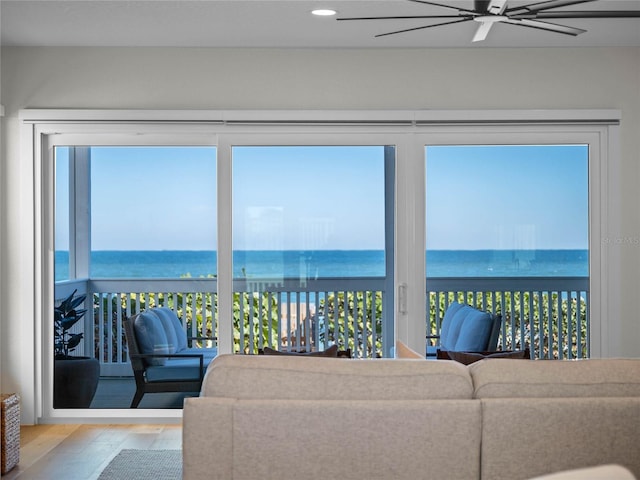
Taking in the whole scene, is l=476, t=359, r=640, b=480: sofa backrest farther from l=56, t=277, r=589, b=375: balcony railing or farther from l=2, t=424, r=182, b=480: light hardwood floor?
l=56, t=277, r=589, b=375: balcony railing

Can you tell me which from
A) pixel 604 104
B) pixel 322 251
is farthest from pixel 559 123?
pixel 322 251

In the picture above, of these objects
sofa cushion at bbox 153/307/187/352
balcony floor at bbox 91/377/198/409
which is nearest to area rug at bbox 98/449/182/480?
balcony floor at bbox 91/377/198/409

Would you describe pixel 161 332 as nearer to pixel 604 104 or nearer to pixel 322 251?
pixel 322 251

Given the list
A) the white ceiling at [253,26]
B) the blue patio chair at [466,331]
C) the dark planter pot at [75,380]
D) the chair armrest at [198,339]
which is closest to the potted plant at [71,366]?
the dark planter pot at [75,380]

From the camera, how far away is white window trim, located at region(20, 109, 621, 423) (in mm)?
5004

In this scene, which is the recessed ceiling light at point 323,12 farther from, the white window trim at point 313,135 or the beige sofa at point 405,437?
the beige sofa at point 405,437

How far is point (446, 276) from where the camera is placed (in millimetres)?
5148

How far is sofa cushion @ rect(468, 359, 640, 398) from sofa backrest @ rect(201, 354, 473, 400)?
0.25 ft

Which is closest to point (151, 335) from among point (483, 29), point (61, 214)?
point (61, 214)

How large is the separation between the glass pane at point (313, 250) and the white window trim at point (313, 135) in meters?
0.17

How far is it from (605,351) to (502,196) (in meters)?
1.30

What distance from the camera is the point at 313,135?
16.7 feet

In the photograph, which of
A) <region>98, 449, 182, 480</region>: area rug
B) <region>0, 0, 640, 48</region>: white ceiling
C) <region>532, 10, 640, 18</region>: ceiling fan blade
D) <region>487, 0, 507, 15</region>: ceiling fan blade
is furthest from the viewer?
<region>0, 0, 640, 48</region>: white ceiling

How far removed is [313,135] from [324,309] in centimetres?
121
